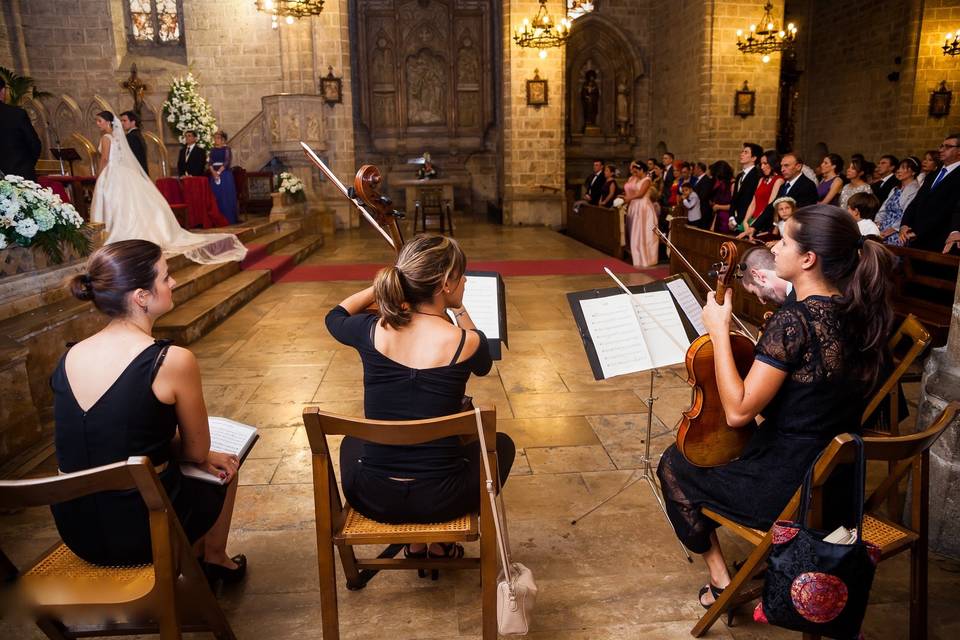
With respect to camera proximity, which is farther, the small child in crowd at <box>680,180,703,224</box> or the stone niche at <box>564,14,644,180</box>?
the stone niche at <box>564,14,644,180</box>

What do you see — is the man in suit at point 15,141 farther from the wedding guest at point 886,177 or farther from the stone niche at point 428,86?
the stone niche at point 428,86

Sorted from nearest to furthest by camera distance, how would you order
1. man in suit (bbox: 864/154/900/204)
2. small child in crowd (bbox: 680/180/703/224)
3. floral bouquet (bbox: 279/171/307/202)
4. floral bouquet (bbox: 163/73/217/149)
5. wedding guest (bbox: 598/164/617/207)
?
man in suit (bbox: 864/154/900/204)
small child in crowd (bbox: 680/180/703/224)
floral bouquet (bbox: 163/73/217/149)
wedding guest (bbox: 598/164/617/207)
floral bouquet (bbox: 279/171/307/202)

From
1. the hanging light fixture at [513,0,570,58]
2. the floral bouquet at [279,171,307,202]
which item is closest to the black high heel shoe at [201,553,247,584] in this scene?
the floral bouquet at [279,171,307,202]

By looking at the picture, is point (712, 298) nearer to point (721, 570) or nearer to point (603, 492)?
point (721, 570)

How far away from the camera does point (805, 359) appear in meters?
1.82

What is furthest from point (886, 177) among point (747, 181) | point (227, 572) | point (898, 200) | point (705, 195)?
point (227, 572)

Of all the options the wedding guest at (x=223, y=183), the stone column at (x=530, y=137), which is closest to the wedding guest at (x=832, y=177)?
the stone column at (x=530, y=137)

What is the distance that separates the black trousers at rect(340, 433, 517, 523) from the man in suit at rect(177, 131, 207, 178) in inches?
376

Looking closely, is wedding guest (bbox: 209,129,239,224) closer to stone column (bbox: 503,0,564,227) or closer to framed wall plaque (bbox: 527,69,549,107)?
stone column (bbox: 503,0,564,227)

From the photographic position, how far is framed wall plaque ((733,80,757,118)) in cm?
1270

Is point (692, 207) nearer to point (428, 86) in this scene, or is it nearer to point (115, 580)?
point (115, 580)

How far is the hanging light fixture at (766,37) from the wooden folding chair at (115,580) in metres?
12.5

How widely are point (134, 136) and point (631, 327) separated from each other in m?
7.38

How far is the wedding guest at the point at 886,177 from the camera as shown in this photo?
7.03m
